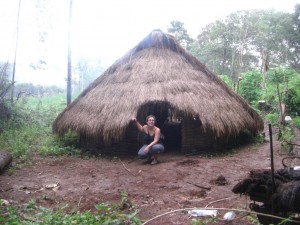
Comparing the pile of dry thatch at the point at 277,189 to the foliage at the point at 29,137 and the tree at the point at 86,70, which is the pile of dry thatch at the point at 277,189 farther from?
the tree at the point at 86,70

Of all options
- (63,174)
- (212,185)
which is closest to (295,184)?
(212,185)

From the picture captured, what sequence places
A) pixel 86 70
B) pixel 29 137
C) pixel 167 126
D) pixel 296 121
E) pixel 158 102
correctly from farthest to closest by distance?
pixel 86 70, pixel 296 121, pixel 167 126, pixel 29 137, pixel 158 102

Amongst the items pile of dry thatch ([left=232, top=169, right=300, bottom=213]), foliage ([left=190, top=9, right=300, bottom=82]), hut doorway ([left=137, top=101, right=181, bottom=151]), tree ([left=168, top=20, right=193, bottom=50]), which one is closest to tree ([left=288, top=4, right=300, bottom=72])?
foliage ([left=190, top=9, right=300, bottom=82])

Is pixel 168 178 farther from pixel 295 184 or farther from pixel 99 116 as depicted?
pixel 295 184

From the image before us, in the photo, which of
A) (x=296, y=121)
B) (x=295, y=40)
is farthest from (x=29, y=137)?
(x=295, y=40)

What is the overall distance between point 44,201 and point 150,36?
642 centimetres

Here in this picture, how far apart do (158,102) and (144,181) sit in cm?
267

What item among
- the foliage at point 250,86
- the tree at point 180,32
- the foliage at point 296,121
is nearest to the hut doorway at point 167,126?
the foliage at point 296,121

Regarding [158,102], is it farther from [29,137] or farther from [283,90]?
[283,90]

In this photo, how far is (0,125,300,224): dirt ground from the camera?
4.50m

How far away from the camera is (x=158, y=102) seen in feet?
25.9

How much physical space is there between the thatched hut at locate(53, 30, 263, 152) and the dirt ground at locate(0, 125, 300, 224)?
0.64m

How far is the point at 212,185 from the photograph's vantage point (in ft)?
17.6

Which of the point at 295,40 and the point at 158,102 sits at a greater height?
the point at 295,40
